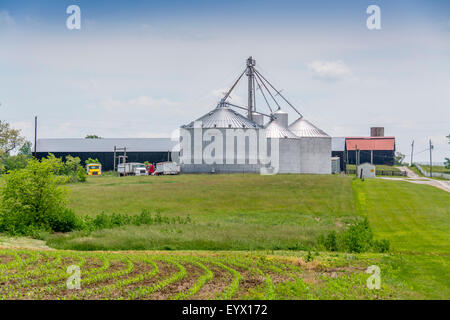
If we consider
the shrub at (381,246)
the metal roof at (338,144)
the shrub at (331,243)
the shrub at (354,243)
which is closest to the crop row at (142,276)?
the shrub at (331,243)

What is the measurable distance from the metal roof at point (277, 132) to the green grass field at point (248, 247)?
3044cm

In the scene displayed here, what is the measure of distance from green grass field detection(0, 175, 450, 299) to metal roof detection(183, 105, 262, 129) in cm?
2766

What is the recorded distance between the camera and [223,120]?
86.6 metres

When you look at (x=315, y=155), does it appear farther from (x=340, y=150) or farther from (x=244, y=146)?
(x=340, y=150)

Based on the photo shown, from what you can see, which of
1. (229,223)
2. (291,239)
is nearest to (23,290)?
(291,239)

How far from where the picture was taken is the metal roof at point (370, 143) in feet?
437

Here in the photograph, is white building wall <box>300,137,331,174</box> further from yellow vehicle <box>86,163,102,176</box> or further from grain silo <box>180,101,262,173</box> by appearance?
yellow vehicle <box>86,163,102,176</box>

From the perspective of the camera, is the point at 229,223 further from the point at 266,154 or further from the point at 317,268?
the point at 266,154

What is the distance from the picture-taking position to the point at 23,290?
14.6 meters

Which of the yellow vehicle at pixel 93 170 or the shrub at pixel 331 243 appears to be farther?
the yellow vehicle at pixel 93 170

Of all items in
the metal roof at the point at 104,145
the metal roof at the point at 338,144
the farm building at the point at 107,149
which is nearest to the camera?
the farm building at the point at 107,149

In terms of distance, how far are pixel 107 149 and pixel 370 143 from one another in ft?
235

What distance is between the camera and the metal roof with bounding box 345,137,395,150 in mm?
133250

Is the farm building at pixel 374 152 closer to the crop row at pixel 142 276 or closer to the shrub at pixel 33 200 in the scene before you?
the shrub at pixel 33 200
